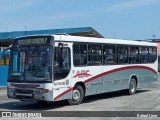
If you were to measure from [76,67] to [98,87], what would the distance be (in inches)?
79.2

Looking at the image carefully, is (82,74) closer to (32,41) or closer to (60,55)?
(60,55)

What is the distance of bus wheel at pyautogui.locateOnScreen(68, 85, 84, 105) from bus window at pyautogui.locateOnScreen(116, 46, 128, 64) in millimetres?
3654

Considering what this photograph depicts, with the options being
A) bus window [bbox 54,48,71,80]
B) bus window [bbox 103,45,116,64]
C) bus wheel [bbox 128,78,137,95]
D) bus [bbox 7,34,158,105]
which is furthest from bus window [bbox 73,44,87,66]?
bus wheel [bbox 128,78,137,95]

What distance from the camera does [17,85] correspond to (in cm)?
1463

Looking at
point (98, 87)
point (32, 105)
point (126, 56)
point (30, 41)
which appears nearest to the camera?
point (30, 41)

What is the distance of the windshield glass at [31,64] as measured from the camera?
1416 centimetres

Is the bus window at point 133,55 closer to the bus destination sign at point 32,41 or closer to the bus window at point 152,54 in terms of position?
the bus window at point 152,54

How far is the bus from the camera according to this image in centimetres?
1418

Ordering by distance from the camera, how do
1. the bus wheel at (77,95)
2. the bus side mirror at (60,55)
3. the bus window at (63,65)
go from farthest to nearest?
the bus wheel at (77,95)
the bus side mirror at (60,55)
the bus window at (63,65)

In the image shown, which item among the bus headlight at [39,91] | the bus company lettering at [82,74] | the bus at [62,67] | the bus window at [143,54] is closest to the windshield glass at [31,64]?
the bus at [62,67]

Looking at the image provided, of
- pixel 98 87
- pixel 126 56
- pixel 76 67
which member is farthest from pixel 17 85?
pixel 126 56

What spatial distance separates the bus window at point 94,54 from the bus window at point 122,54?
176cm

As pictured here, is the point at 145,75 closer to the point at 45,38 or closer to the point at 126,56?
the point at 126,56

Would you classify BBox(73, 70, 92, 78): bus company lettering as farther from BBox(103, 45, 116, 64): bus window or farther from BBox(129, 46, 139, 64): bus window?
BBox(129, 46, 139, 64): bus window
